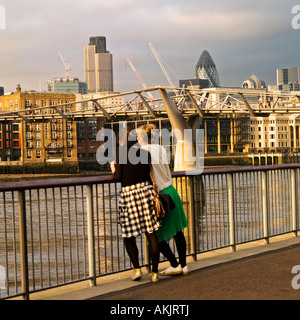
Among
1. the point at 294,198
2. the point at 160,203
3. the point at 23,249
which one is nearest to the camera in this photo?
the point at 23,249

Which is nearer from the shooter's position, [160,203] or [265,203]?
[160,203]

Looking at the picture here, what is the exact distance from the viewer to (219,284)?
19.6ft

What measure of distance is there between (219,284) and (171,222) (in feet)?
2.93

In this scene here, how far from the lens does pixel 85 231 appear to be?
6672 millimetres

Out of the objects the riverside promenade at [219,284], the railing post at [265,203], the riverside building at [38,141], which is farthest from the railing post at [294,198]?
the riverside building at [38,141]

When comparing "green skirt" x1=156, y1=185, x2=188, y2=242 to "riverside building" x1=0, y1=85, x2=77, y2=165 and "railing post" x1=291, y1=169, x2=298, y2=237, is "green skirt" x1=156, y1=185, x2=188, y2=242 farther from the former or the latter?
"riverside building" x1=0, y1=85, x2=77, y2=165

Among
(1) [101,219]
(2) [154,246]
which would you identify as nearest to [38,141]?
(1) [101,219]

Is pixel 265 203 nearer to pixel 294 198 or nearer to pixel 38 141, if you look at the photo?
pixel 294 198

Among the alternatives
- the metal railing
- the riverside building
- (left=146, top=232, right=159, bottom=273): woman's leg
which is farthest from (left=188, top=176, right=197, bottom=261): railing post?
the riverside building

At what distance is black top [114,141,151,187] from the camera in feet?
20.2

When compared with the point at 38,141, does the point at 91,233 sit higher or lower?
lower
